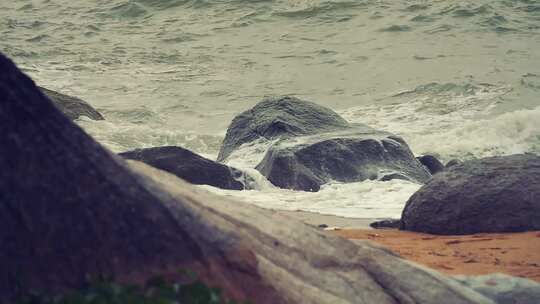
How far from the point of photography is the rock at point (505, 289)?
219 inches

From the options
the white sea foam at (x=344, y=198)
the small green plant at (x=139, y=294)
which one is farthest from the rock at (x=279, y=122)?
the small green plant at (x=139, y=294)

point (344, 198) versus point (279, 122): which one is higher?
point (279, 122)

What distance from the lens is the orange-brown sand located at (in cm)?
698

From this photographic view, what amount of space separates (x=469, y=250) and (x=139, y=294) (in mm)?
4347

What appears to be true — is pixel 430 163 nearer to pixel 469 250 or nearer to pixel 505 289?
pixel 469 250

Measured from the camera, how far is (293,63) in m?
23.5

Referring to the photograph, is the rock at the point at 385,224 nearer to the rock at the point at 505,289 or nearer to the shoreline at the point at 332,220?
the shoreline at the point at 332,220

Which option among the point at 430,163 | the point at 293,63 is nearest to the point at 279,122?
the point at 430,163

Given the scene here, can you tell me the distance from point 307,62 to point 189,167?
12.0 m

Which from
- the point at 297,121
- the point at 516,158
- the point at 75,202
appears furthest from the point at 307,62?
the point at 75,202

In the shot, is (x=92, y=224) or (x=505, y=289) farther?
(x=505, y=289)

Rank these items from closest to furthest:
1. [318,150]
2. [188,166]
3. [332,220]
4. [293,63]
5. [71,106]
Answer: [332,220], [188,166], [318,150], [71,106], [293,63]

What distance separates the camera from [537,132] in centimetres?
1741

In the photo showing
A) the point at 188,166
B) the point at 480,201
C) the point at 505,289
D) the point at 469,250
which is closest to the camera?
the point at 505,289
